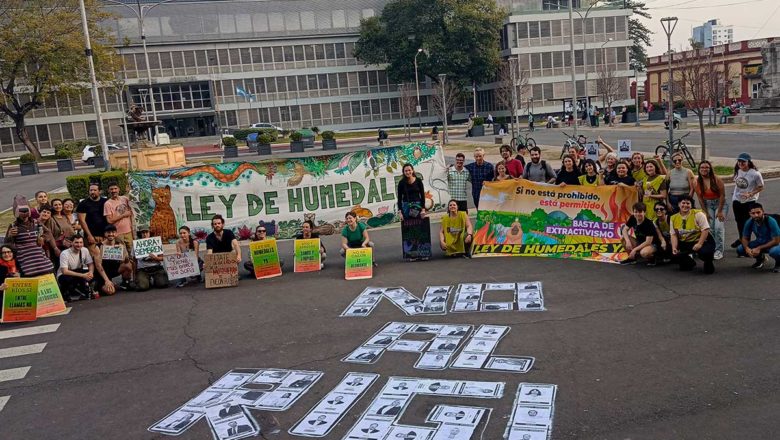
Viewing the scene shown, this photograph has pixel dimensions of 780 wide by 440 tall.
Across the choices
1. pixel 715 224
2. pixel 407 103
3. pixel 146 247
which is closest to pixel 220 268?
pixel 146 247

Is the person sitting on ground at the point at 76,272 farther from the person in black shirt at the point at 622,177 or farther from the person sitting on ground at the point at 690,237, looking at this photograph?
the person sitting on ground at the point at 690,237

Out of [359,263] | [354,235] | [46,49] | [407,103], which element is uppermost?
[46,49]

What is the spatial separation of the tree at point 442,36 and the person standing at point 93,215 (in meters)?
60.0

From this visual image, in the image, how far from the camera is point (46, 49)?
50.0 m

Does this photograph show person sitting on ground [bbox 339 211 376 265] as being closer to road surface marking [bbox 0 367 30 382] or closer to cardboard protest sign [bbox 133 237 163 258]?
cardboard protest sign [bbox 133 237 163 258]

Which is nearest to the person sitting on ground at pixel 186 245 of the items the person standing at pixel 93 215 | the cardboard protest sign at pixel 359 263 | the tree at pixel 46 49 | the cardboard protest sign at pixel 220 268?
the cardboard protest sign at pixel 220 268

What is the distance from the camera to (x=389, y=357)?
8.13 metres

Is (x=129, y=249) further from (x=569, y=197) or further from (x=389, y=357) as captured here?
(x=569, y=197)

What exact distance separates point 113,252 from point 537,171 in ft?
27.7

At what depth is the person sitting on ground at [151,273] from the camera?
12523mm

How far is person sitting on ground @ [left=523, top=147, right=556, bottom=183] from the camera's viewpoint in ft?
46.0

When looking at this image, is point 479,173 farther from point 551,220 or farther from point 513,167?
point 551,220

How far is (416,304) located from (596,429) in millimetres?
4542

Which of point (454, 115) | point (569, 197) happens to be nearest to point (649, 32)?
point (454, 115)
